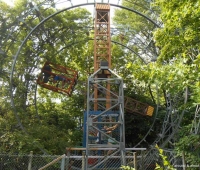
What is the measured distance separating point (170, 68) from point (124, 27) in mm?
12363

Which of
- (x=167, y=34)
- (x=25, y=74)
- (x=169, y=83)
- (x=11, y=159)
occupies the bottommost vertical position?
(x=11, y=159)

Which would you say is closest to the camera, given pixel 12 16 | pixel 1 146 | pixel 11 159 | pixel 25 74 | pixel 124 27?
pixel 11 159

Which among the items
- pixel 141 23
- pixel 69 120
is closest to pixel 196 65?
pixel 141 23

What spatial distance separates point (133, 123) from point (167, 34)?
1436 cm

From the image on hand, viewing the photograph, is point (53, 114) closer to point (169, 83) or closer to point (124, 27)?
point (124, 27)

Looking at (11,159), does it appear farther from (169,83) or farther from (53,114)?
(53,114)

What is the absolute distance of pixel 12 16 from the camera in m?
14.4

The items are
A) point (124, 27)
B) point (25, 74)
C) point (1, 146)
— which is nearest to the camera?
point (1, 146)

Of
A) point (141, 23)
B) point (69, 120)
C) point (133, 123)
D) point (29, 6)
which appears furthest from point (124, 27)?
point (69, 120)

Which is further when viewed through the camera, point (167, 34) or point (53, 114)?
point (53, 114)

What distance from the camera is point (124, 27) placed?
17.7 m

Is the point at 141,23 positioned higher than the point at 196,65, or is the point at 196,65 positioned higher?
the point at 141,23

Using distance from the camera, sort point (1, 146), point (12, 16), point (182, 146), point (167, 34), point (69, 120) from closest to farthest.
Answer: point (167, 34) → point (182, 146) → point (1, 146) → point (12, 16) → point (69, 120)

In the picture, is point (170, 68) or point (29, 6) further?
point (29, 6)
